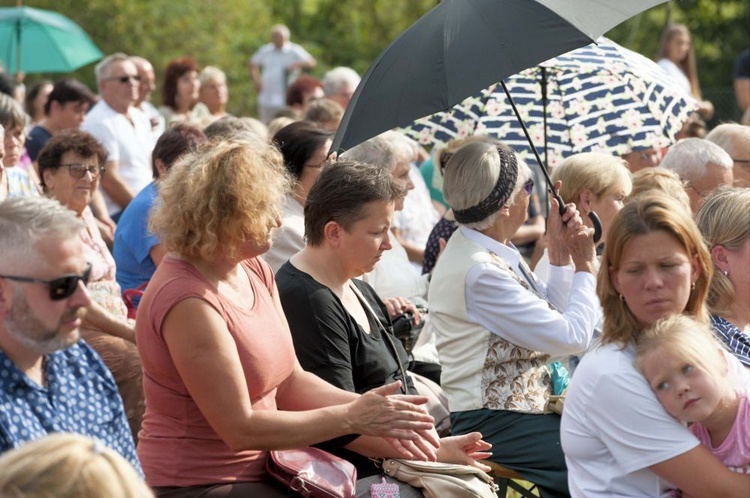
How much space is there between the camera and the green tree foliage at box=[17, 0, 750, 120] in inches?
765

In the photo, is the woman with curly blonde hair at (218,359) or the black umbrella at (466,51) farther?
the black umbrella at (466,51)

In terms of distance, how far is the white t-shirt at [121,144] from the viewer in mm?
8008

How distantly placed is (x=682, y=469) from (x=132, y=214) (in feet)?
11.2

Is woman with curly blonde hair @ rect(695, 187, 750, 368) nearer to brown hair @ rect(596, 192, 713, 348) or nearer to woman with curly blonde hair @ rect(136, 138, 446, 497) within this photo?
brown hair @ rect(596, 192, 713, 348)

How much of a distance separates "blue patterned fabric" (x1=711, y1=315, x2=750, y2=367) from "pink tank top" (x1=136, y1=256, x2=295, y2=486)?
1544 millimetres

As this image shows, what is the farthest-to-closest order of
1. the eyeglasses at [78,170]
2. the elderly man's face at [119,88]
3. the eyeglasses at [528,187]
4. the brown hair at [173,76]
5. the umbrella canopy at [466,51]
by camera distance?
1. the brown hair at [173,76]
2. the elderly man's face at [119,88]
3. the eyeglasses at [78,170]
4. the eyeglasses at [528,187]
5. the umbrella canopy at [466,51]

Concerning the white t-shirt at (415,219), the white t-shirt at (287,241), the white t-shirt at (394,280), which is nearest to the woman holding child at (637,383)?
the white t-shirt at (287,241)

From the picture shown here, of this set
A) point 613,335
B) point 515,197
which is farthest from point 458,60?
point 613,335

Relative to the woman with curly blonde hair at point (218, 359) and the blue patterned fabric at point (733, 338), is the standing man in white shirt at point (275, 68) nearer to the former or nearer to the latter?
the woman with curly blonde hair at point (218, 359)

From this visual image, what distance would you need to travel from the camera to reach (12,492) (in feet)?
6.84

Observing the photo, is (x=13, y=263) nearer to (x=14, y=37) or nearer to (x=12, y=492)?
(x=12, y=492)

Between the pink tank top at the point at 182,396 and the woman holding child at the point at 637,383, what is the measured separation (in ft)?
3.33

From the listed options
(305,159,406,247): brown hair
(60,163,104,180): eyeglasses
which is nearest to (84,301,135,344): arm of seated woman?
(60,163,104,180): eyeglasses

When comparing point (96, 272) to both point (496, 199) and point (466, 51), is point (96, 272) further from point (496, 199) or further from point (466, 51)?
point (466, 51)
